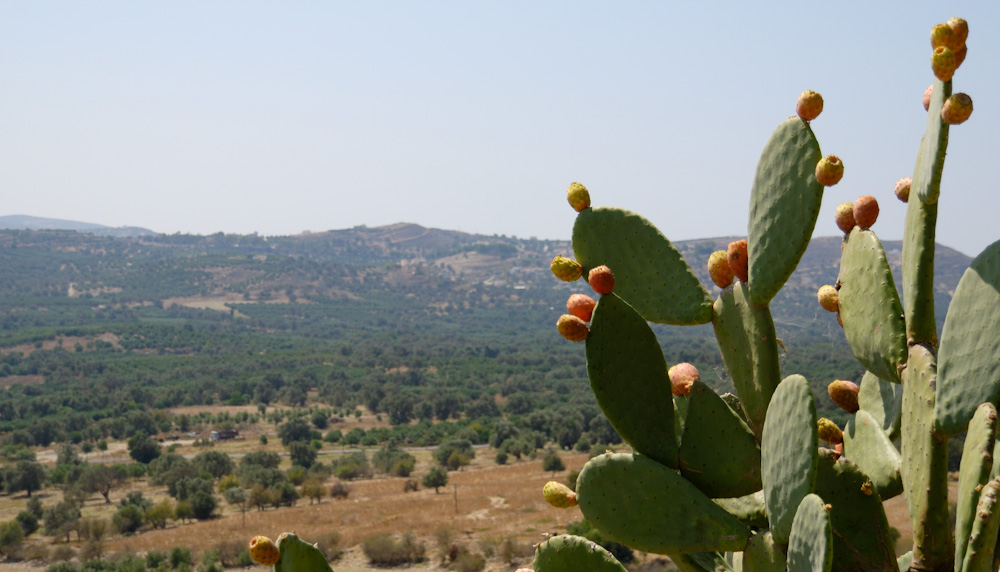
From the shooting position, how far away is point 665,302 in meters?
2.28

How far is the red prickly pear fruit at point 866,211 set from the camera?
185 cm

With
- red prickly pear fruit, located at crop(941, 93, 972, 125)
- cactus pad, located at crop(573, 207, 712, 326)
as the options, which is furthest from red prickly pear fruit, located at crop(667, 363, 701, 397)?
red prickly pear fruit, located at crop(941, 93, 972, 125)

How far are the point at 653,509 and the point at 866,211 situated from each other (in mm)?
788

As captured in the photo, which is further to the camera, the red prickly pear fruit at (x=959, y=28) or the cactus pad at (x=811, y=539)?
the red prickly pear fruit at (x=959, y=28)

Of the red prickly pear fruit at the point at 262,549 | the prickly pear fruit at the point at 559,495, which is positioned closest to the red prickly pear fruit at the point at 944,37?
the prickly pear fruit at the point at 559,495

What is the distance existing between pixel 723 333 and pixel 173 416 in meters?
61.4

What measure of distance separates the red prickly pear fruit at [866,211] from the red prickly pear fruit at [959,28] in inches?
15.6

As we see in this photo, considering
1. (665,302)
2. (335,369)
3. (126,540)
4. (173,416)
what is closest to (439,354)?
(335,369)

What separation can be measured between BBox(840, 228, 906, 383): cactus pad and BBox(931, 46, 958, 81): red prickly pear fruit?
370 millimetres

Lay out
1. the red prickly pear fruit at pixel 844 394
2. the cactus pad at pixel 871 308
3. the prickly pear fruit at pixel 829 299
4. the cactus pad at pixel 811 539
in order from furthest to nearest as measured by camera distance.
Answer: the red prickly pear fruit at pixel 844 394, the prickly pear fruit at pixel 829 299, the cactus pad at pixel 871 308, the cactus pad at pixel 811 539

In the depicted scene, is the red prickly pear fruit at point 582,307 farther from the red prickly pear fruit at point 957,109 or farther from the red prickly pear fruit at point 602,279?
the red prickly pear fruit at point 957,109

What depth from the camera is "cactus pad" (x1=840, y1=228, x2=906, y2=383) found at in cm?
176

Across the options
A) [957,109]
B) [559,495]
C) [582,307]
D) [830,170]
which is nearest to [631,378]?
[582,307]

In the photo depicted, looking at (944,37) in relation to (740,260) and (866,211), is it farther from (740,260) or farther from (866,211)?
(740,260)
